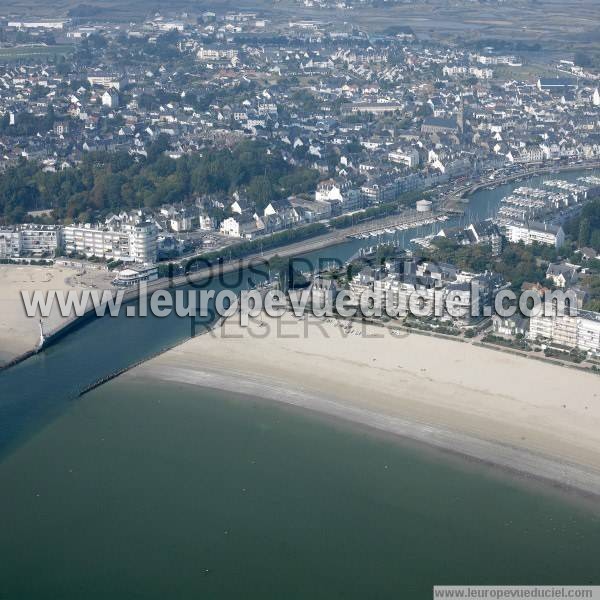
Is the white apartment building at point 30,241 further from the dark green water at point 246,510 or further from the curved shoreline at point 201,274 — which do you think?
the dark green water at point 246,510

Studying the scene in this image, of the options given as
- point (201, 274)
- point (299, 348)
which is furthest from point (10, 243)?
point (299, 348)

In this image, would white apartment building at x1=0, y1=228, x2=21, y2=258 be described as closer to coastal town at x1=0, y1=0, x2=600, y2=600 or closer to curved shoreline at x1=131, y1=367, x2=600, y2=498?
coastal town at x1=0, y1=0, x2=600, y2=600

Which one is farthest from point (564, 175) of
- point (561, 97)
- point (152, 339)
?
point (152, 339)

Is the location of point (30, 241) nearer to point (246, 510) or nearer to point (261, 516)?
point (246, 510)

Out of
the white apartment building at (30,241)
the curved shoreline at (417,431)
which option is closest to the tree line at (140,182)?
the white apartment building at (30,241)

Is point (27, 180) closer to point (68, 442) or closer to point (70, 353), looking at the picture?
point (70, 353)
